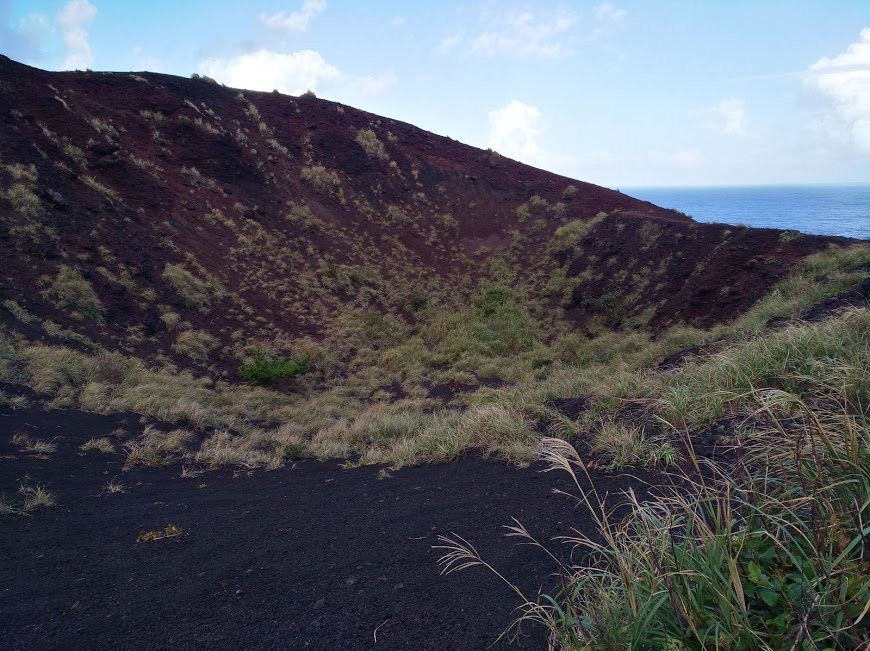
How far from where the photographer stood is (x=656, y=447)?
4.33m

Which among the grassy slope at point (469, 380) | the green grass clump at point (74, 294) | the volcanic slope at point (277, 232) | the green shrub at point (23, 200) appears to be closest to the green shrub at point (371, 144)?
the volcanic slope at point (277, 232)

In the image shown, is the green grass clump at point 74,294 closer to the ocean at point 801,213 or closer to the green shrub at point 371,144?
the green shrub at point 371,144

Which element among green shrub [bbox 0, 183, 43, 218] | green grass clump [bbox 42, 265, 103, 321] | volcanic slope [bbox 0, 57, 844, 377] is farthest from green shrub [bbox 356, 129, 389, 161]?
green grass clump [bbox 42, 265, 103, 321]

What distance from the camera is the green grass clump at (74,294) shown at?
1222 centimetres

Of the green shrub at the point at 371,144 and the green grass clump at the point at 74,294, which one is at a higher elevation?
the green shrub at the point at 371,144

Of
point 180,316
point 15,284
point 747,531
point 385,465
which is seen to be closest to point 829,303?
point 385,465

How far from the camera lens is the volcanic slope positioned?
45.2 feet

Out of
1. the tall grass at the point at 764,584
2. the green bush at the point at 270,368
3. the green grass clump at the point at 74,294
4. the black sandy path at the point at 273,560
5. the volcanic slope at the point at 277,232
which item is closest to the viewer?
the tall grass at the point at 764,584

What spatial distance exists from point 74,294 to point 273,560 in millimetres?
11696

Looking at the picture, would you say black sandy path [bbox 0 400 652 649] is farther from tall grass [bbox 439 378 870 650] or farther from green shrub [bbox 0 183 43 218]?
green shrub [bbox 0 183 43 218]

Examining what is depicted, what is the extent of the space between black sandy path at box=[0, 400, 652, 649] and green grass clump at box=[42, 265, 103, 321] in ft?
23.9

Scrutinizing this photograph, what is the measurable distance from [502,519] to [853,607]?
250 centimetres

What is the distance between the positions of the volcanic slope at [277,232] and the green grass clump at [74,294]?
0.12ft

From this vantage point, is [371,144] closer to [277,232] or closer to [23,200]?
[277,232]
